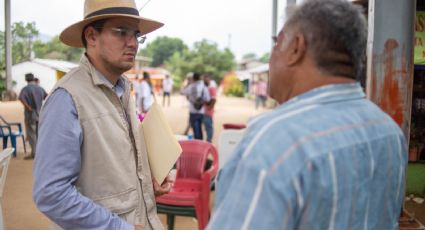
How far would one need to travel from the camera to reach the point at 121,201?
162 centimetres

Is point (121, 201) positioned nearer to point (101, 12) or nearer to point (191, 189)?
point (101, 12)

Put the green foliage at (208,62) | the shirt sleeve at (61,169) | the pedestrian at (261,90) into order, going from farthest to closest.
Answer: the green foliage at (208,62), the pedestrian at (261,90), the shirt sleeve at (61,169)

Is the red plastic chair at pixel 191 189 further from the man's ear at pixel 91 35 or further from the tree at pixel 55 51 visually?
the tree at pixel 55 51

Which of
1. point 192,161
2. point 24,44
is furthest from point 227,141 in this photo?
point 24,44

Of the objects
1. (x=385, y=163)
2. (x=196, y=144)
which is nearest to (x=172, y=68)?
(x=196, y=144)

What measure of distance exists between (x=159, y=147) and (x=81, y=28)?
0.59m

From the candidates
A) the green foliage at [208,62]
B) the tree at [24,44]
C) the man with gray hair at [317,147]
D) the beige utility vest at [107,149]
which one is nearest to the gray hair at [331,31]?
the man with gray hair at [317,147]

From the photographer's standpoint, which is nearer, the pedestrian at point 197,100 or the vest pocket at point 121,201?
the vest pocket at point 121,201

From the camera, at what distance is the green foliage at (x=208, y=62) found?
48531 millimetres

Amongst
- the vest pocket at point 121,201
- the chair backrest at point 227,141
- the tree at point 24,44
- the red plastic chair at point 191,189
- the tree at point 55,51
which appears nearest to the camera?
the vest pocket at point 121,201

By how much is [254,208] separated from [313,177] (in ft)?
0.43

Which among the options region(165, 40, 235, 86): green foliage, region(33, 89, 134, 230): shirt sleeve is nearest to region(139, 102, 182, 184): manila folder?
region(33, 89, 134, 230): shirt sleeve

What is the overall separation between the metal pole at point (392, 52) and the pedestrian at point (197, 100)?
4.80 metres

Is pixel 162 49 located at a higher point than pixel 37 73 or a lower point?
higher
